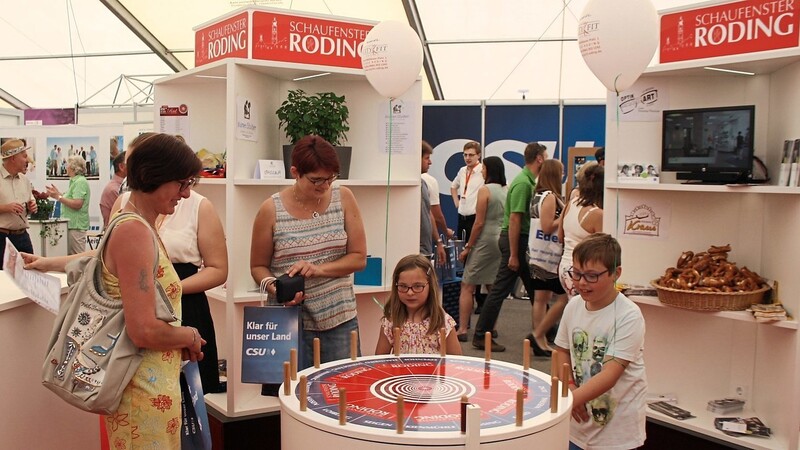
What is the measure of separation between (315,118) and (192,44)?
8.22 metres

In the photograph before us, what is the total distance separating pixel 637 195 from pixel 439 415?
2.43 meters

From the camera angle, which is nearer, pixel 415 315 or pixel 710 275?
pixel 415 315

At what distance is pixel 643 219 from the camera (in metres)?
4.08

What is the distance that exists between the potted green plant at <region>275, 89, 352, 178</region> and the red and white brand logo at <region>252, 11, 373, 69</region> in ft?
0.62

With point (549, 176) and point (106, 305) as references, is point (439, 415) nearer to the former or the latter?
point (106, 305)

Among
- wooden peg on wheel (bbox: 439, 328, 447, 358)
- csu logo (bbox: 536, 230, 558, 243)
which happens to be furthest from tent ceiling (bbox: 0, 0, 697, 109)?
wooden peg on wheel (bbox: 439, 328, 447, 358)

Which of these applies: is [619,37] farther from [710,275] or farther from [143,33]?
[143,33]

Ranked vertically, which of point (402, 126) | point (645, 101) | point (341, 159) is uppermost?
point (645, 101)

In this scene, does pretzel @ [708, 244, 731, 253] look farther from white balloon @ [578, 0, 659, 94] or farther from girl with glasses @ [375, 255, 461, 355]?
girl with glasses @ [375, 255, 461, 355]

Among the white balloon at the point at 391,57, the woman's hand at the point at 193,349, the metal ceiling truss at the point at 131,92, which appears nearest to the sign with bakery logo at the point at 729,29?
the white balloon at the point at 391,57

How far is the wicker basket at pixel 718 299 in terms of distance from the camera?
3475mm

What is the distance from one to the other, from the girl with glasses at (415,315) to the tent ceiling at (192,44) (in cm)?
651

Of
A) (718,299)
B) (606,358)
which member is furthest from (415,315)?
(718,299)

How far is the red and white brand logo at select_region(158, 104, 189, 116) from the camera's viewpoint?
4.27 meters
